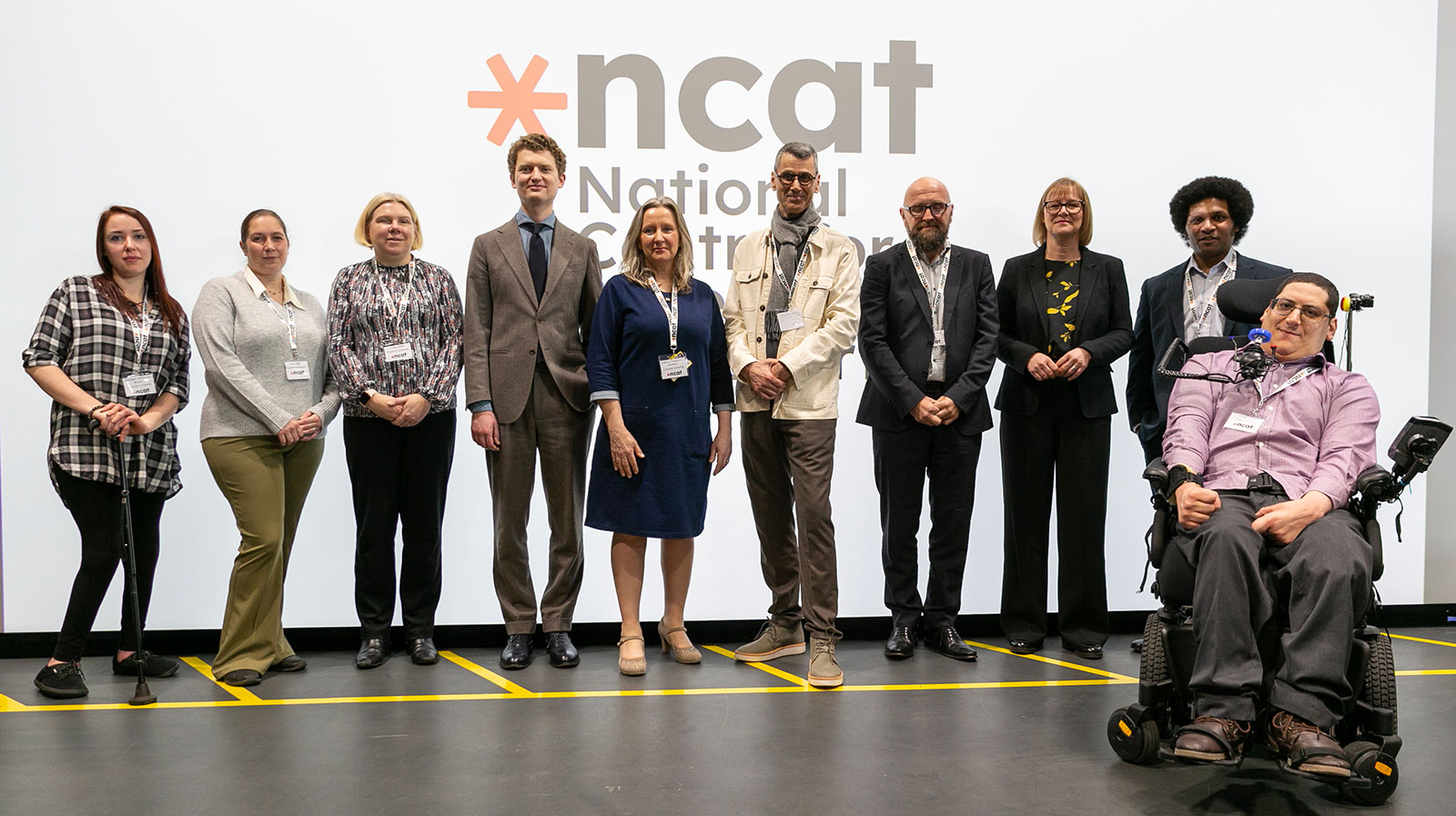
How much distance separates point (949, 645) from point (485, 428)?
195 cm

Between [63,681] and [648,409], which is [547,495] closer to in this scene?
[648,409]

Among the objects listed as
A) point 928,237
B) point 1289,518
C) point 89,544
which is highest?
point 928,237

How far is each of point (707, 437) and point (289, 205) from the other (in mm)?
2061

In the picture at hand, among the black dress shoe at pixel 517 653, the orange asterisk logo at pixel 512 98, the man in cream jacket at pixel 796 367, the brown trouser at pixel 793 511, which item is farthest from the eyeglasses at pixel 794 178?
the black dress shoe at pixel 517 653

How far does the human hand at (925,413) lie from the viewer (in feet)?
13.0

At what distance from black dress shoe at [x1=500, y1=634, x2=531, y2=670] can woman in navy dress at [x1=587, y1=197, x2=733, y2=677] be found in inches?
15.1

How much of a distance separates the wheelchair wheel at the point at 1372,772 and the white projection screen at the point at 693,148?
91.6 inches

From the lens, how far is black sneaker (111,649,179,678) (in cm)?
380

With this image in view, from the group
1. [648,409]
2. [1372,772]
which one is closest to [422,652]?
[648,409]

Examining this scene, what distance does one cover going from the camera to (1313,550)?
2574 mm

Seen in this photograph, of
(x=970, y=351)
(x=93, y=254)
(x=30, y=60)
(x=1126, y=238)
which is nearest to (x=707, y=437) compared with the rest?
(x=970, y=351)

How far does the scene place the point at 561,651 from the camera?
3938 mm

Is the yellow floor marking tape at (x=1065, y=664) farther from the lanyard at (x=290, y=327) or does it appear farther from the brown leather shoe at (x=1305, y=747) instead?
the lanyard at (x=290, y=327)

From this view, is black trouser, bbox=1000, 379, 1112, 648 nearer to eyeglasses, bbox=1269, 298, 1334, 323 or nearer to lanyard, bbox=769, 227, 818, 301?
lanyard, bbox=769, 227, 818, 301
